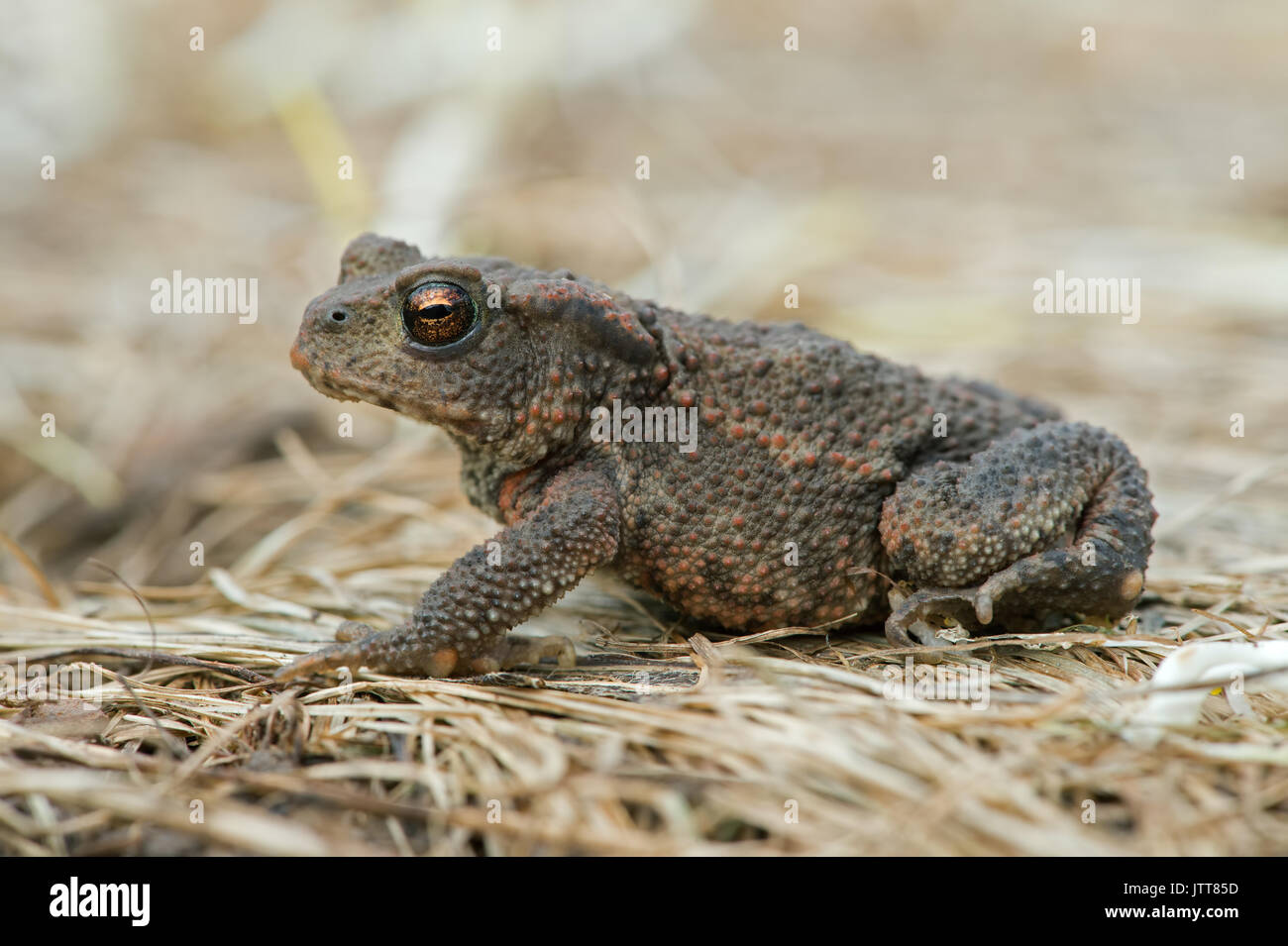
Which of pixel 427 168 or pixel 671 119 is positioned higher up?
pixel 671 119

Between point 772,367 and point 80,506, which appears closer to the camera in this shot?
point 772,367

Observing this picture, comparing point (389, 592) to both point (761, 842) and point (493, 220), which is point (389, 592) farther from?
point (493, 220)

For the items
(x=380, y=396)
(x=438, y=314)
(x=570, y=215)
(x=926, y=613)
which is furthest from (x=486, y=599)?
(x=570, y=215)

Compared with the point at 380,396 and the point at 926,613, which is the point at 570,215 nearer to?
the point at 380,396

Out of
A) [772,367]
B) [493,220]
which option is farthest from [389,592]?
[493,220]

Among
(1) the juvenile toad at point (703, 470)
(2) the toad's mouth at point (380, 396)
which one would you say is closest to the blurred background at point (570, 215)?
(1) the juvenile toad at point (703, 470)

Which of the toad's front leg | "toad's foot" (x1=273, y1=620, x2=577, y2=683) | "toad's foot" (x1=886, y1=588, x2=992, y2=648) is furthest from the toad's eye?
"toad's foot" (x1=886, y1=588, x2=992, y2=648)
